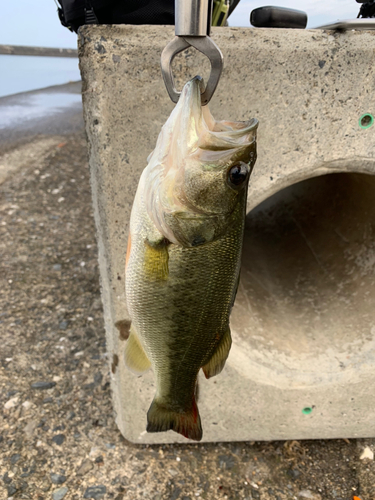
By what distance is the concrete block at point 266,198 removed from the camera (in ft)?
4.78

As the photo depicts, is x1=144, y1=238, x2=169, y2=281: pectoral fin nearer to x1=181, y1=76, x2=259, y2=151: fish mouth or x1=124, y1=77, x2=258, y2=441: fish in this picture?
x1=124, y1=77, x2=258, y2=441: fish

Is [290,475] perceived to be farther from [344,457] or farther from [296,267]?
[296,267]

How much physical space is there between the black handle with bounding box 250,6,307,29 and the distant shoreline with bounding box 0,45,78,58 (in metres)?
34.4

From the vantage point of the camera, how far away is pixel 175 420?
1404 mm

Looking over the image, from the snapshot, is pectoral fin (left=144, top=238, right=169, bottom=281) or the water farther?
the water

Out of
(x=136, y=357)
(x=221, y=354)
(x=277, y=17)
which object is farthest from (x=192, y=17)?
(x=136, y=357)

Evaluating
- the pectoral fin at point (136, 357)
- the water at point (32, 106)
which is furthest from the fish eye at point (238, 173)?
the water at point (32, 106)

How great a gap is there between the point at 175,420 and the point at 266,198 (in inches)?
48.8

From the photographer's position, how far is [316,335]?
223cm

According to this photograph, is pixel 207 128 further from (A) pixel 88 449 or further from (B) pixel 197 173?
(A) pixel 88 449

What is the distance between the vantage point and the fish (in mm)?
1052

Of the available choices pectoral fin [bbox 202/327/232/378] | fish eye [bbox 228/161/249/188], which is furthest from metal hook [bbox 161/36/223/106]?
pectoral fin [bbox 202/327/232/378]

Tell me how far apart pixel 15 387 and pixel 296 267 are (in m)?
2.08

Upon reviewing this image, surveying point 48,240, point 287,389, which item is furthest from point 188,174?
point 48,240
